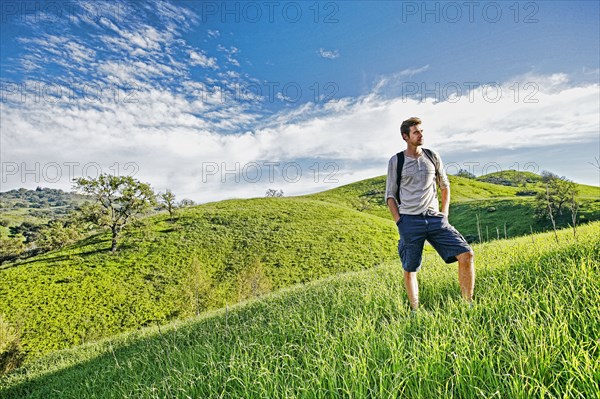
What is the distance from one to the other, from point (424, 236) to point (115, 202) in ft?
198

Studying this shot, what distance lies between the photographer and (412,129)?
5.11 m

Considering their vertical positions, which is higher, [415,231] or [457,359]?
[415,231]

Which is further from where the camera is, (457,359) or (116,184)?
(116,184)

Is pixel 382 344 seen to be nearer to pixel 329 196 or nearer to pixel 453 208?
pixel 453 208

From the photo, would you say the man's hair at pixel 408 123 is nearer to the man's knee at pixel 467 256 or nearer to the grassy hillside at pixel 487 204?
the man's knee at pixel 467 256

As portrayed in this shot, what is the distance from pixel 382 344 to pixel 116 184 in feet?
193

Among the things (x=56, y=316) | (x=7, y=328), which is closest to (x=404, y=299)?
(x=7, y=328)

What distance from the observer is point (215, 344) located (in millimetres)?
5672

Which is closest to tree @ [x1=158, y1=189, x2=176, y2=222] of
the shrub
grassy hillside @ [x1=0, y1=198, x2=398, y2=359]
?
grassy hillside @ [x1=0, y1=198, x2=398, y2=359]

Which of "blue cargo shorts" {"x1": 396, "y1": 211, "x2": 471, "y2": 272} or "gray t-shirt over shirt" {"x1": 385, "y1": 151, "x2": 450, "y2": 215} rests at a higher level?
"gray t-shirt over shirt" {"x1": 385, "y1": 151, "x2": 450, "y2": 215}

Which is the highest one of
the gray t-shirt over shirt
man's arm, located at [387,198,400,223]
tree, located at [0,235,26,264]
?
the gray t-shirt over shirt

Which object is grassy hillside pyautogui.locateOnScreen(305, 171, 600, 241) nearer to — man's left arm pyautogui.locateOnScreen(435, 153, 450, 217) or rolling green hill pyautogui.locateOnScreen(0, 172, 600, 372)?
rolling green hill pyautogui.locateOnScreen(0, 172, 600, 372)

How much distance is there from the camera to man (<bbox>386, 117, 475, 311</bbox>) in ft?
16.0

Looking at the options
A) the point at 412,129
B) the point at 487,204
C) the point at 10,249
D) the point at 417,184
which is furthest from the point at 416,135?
→ the point at 487,204
